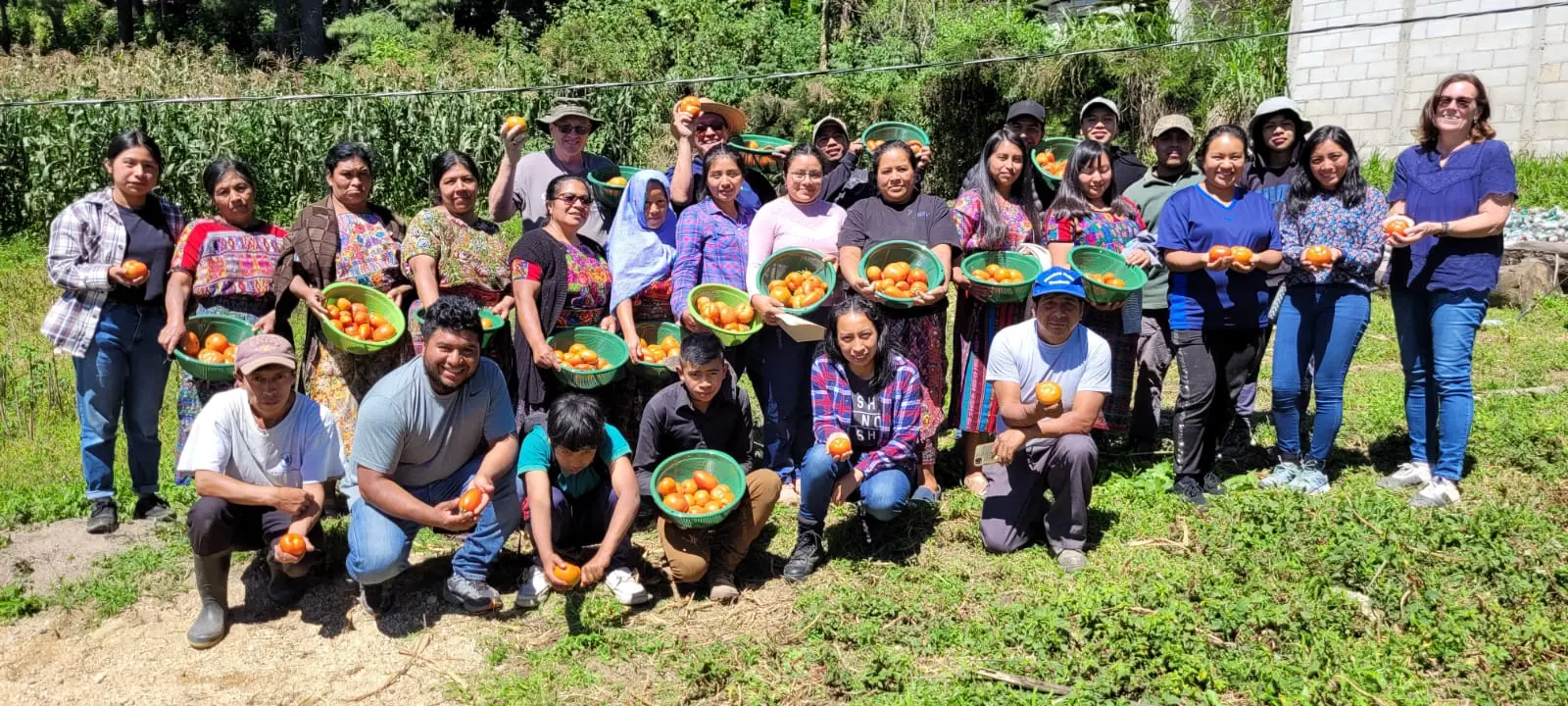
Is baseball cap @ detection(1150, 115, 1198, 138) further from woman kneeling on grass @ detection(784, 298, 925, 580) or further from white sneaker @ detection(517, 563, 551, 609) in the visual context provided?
white sneaker @ detection(517, 563, 551, 609)

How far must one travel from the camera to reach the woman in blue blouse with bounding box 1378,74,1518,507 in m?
4.97

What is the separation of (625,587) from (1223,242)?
329 cm

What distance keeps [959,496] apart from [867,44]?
17.1 meters

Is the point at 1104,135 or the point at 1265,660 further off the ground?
the point at 1104,135

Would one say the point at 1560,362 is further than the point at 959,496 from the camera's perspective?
Yes

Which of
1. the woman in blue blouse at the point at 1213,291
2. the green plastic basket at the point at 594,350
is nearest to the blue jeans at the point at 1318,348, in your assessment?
the woman in blue blouse at the point at 1213,291

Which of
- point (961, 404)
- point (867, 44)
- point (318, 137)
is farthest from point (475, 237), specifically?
point (867, 44)

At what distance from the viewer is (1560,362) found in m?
7.72

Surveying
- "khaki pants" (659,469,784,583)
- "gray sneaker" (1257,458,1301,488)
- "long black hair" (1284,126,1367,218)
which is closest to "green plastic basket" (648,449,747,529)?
"khaki pants" (659,469,784,583)

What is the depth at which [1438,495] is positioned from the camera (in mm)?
5207

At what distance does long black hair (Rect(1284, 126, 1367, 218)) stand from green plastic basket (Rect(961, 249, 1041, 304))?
1291 mm

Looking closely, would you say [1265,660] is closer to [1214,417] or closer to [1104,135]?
[1214,417]

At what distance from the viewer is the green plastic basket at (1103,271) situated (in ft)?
17.3

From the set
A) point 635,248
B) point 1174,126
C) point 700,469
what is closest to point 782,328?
point 635,248
